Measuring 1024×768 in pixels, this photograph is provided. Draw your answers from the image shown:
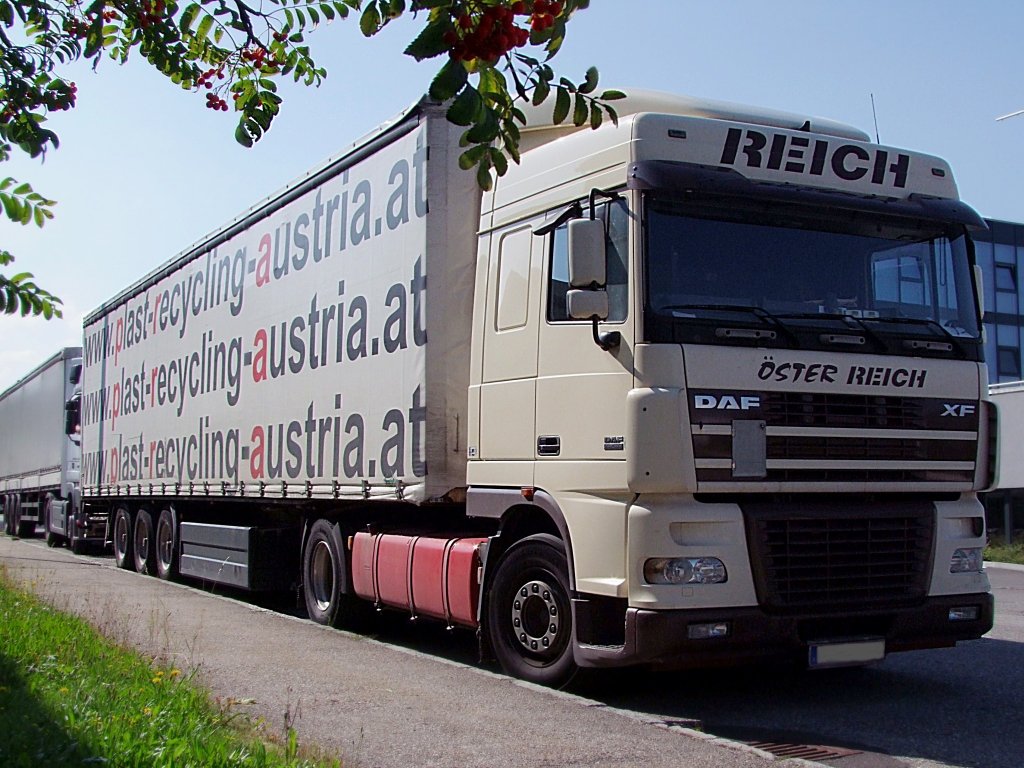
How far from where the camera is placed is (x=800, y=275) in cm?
725

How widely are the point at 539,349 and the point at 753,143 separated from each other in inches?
71.1

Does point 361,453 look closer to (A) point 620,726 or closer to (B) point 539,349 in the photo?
(B) point 539,349

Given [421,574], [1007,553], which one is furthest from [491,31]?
[1007,553]

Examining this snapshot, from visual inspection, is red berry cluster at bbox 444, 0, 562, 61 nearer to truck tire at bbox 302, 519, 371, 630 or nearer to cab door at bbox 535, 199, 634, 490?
cab door at bbox 535, 199, 634, 490

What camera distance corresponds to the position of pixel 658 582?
6.64 metres

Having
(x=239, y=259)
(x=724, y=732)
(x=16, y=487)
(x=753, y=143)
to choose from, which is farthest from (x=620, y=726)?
(x=16, y=487)

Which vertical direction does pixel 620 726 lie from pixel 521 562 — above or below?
below

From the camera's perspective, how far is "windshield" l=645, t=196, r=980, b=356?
692 centimetres

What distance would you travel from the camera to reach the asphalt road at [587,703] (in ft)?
19.2

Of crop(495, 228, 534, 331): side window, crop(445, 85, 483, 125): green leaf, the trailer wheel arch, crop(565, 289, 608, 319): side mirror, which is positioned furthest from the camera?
the trailer wheel arch

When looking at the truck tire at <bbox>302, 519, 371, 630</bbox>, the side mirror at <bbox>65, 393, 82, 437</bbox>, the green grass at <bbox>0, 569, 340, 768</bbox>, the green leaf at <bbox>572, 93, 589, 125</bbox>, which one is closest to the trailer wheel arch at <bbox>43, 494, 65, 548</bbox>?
the side mirror at <bbox>65, 393, 82, 437</bbox>

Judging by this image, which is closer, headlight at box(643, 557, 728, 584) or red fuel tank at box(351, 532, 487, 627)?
headlight at box(643, 557, 728, 584)

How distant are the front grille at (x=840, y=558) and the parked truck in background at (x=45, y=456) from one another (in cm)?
1759

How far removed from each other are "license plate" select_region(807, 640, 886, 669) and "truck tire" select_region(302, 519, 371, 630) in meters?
4.88
